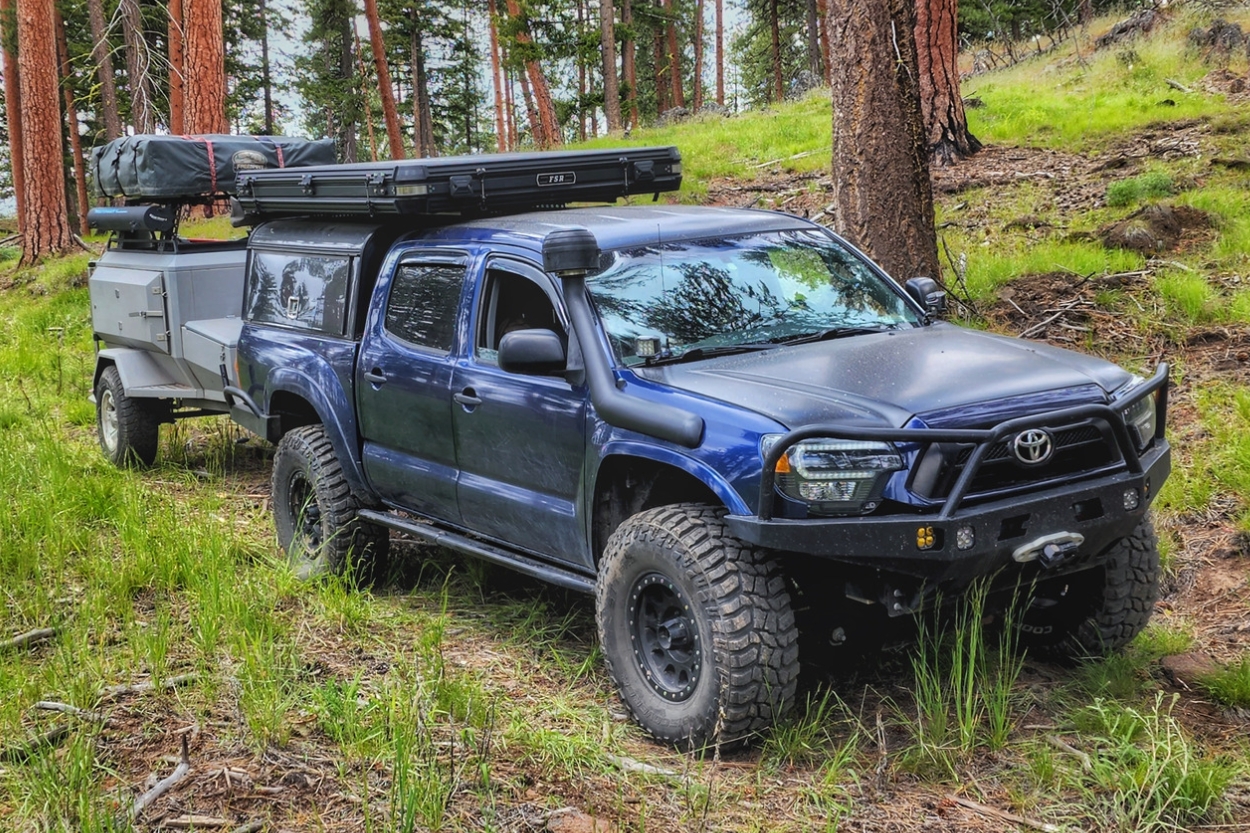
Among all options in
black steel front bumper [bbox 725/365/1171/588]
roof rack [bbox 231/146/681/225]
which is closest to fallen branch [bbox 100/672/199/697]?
black steel front bumper [bbox 725/365/1171/588]

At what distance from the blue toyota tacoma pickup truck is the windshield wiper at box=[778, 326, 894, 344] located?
0.7 inches

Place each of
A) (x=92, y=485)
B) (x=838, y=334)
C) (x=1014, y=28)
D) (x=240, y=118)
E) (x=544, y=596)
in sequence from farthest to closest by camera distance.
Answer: (x=240, y=118), (x=1014, y=28), (x=92, y=485), (x=544, y=596), (x=838, y=334)

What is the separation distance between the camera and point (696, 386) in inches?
171

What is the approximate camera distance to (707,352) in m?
4.75

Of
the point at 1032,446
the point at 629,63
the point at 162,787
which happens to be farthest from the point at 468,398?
the point at 629,63

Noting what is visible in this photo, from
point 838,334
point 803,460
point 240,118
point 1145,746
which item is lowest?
point 1145,746

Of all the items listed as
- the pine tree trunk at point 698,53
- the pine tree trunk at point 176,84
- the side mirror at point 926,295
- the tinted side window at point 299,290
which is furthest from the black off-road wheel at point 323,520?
the pine tree trunk at point 698,53

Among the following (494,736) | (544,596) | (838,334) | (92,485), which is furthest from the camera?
(92,485)

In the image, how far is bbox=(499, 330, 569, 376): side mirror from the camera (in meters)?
4.57

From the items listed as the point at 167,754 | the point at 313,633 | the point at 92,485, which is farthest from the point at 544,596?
the point at 92,485

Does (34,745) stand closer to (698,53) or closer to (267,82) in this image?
(698,53)

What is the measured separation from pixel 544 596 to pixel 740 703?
2.31 metres

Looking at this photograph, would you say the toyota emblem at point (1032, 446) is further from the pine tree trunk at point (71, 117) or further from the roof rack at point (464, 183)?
the pine tree trunk at point (71, 117)

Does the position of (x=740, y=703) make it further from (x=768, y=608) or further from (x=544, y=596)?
(x=544, y=596)
